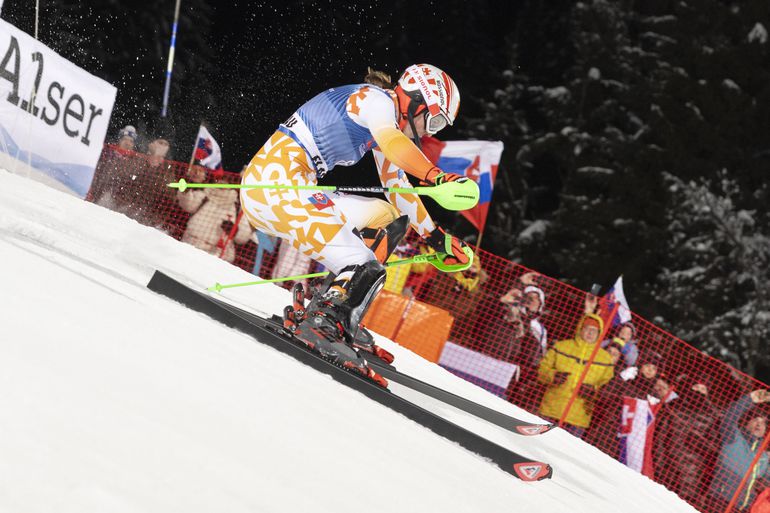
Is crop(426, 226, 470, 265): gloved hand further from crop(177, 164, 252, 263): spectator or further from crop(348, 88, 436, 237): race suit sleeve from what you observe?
crop(177, 164, 252, 263): spectator

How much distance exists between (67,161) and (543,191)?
1315 centimetres

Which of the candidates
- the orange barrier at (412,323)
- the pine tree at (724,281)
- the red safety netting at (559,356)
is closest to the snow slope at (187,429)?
the red safety netting at (559,356)

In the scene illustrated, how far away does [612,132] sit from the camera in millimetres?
15773

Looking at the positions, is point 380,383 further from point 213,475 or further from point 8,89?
point 8,89

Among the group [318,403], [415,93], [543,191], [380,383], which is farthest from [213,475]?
[543,191]

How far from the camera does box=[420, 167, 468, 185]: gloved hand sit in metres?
3.64

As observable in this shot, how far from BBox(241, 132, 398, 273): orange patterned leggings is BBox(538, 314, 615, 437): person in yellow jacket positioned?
2972 mm

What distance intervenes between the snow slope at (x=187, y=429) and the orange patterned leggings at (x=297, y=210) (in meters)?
0.53

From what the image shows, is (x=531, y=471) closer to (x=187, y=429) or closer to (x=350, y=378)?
(x=350, y=378)

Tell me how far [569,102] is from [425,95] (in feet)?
44.3

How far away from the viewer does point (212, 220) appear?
281 inches

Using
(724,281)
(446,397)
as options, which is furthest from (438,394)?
(724,281)

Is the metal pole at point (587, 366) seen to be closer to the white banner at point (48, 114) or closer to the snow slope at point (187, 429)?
the snow slope at point (187, 429)

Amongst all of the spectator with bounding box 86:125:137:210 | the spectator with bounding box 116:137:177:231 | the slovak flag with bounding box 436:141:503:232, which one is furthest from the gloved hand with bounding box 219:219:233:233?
the slovak flag with bounding box 436:141:503:232
